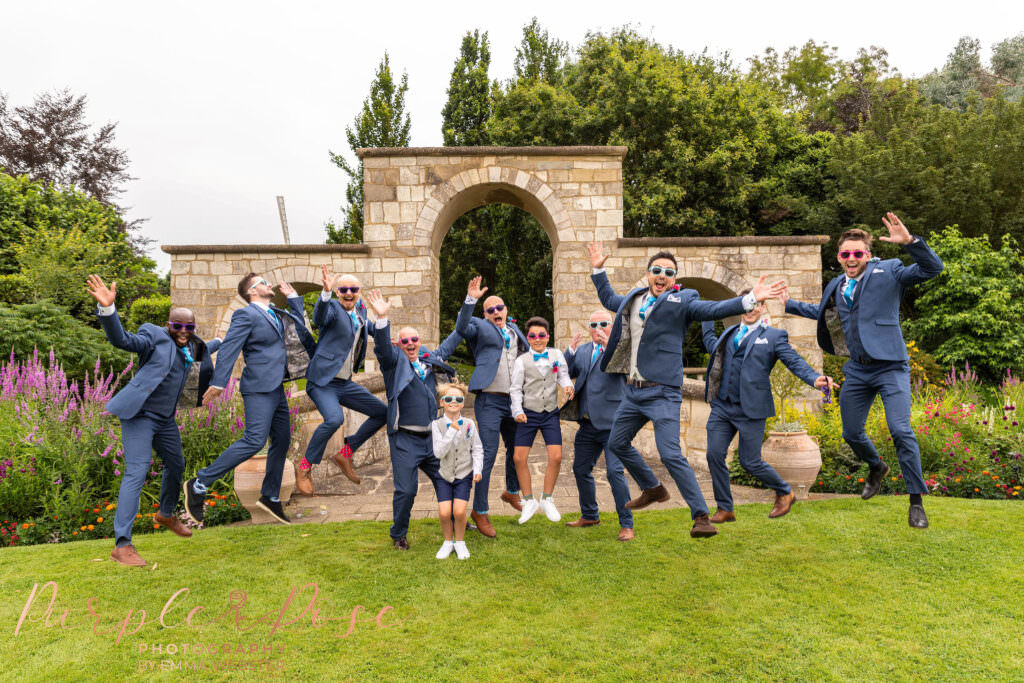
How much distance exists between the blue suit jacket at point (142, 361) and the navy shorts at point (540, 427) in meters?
2.82

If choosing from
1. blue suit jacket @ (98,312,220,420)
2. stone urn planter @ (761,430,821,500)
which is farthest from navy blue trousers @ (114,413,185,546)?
stone urn planter @ (761,430,821,500)

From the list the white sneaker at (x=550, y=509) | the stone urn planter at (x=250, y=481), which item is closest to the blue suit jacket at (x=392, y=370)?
the white sneaker at (x=550, y=509)

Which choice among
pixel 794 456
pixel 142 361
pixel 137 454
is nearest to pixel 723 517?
pixel 794 456

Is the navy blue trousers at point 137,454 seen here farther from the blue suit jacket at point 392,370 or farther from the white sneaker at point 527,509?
the white sneaker at point 527,509

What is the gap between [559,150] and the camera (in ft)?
35.3

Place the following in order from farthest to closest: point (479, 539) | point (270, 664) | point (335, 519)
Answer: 1. point (335, 519)
2. point (479, 539)
3. point (270, 664)

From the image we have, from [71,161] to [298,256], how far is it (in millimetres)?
17335

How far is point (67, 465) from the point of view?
5.67 m

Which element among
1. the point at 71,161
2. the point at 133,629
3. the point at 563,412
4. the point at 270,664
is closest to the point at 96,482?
the point at 133,629

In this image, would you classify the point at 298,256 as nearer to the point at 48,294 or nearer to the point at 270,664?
the point at 48,294

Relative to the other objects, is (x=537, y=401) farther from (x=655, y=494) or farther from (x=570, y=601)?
(x=570, y=601)

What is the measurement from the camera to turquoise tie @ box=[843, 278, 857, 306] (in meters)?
4.23

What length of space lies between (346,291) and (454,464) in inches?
72.4

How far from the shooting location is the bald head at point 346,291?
16.9ft
